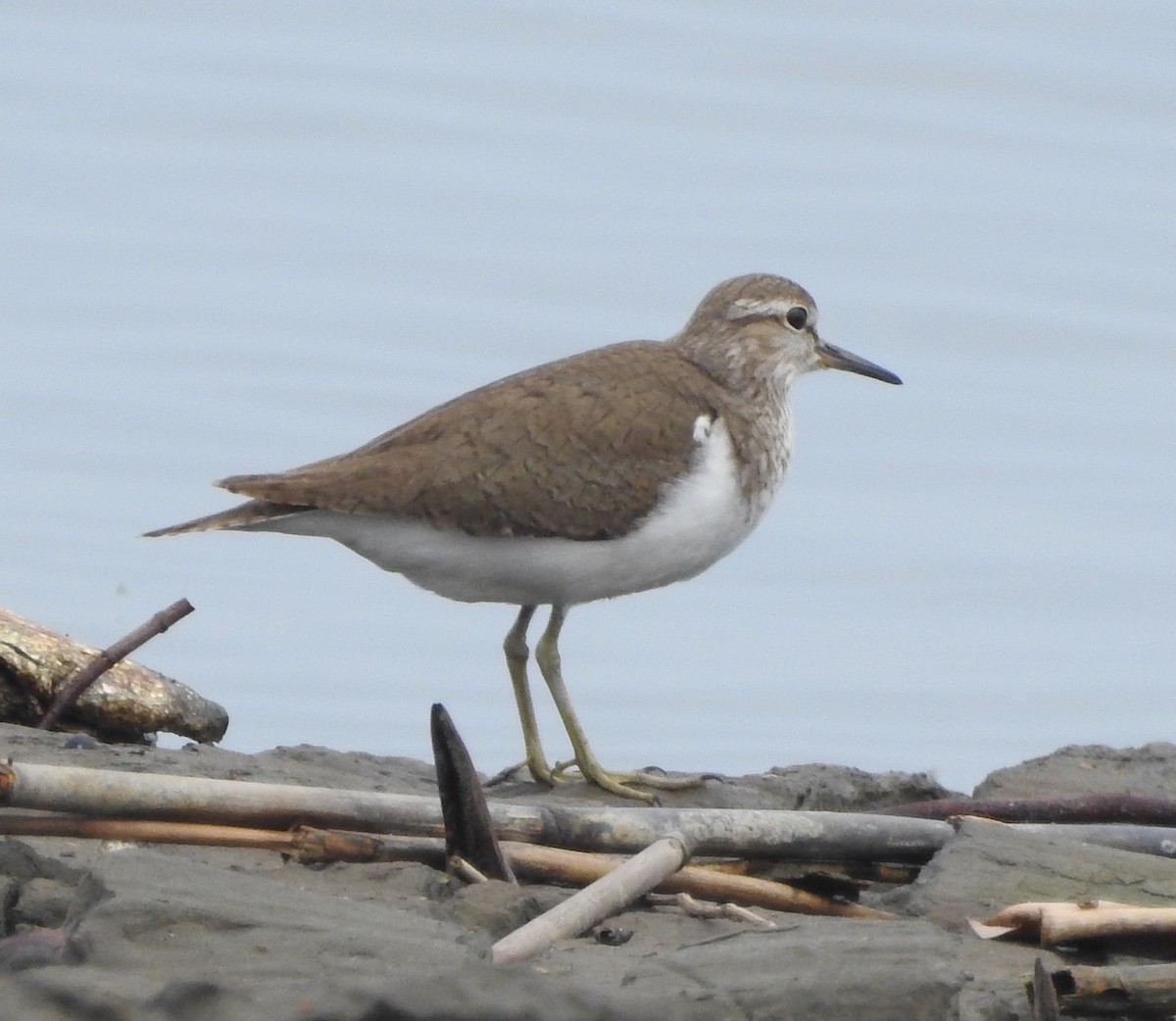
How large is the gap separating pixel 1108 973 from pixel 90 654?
12.1 feet

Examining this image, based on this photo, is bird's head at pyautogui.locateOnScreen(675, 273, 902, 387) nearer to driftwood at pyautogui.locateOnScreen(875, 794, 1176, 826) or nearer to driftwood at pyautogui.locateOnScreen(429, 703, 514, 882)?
driftwood at pyautogui.locateOnScreen(875, 794, 1176, 826)

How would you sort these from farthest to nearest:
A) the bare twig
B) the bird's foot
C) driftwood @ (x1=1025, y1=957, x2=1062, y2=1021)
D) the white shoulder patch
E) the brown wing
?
the white shoulder patch
the bird's foot
the brown wing
the bare twig
driftwood @ (x1=1025, y1=957, x2=1062, y2=1021)

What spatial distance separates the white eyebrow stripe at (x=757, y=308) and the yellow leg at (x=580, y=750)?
134 centimetres

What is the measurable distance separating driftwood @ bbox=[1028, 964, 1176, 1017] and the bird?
2520mm

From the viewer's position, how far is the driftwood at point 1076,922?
443 centimetres

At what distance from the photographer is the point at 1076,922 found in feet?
14.7

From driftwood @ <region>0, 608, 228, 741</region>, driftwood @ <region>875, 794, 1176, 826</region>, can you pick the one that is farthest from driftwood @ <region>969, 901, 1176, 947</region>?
driftwood @ <region>0, 608, 228, 741</region>

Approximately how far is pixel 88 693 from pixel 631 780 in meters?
1.68

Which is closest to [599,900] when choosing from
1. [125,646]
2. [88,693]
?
[125,646]

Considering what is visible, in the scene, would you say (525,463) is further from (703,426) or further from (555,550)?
(703,426)

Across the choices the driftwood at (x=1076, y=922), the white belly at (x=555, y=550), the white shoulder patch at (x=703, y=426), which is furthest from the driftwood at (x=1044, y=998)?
the white shoulder patch at (x=703, y=426)

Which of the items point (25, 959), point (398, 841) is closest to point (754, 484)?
point (398, 841)

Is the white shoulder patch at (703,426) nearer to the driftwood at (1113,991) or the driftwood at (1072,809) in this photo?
the driftwood at (1072,809)

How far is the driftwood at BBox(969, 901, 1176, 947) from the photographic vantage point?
4430 mm
